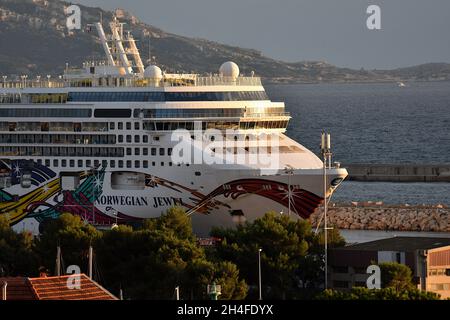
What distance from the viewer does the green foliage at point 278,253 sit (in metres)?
66.6

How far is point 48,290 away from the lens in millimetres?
53469

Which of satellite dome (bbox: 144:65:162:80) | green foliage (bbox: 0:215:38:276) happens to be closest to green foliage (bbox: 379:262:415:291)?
green foliage (bbox: 0:215:38:276)

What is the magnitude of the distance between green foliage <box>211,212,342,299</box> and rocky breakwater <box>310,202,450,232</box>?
1739cm

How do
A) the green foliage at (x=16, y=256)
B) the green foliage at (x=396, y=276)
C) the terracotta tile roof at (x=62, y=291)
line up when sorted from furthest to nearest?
the green foliage at (x=16, y=256)
the green foliage at (x=396, y=276)
the terracotta tile roof at (x=62, y=291)

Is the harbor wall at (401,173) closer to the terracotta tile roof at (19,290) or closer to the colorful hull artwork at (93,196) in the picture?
the colorful hull artwork at (93,196)

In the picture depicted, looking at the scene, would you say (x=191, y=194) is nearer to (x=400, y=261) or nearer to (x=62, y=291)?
(x=400, y=261)

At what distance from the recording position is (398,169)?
13200 centimetres

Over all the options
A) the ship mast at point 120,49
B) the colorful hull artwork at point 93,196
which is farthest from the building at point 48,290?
the ship mast at point 120,49

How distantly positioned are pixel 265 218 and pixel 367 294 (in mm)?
15935

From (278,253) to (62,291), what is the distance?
52.0ft

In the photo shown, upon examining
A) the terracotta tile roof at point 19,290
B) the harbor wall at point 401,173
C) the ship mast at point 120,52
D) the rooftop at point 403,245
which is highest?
the ship mast at point 120,52

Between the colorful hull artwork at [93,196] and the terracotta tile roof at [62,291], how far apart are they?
2475 cm

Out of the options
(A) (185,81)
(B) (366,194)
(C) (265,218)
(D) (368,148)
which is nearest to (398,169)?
(B) (366,194)

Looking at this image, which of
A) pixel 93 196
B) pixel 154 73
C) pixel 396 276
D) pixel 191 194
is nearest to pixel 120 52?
pixel 154 73
